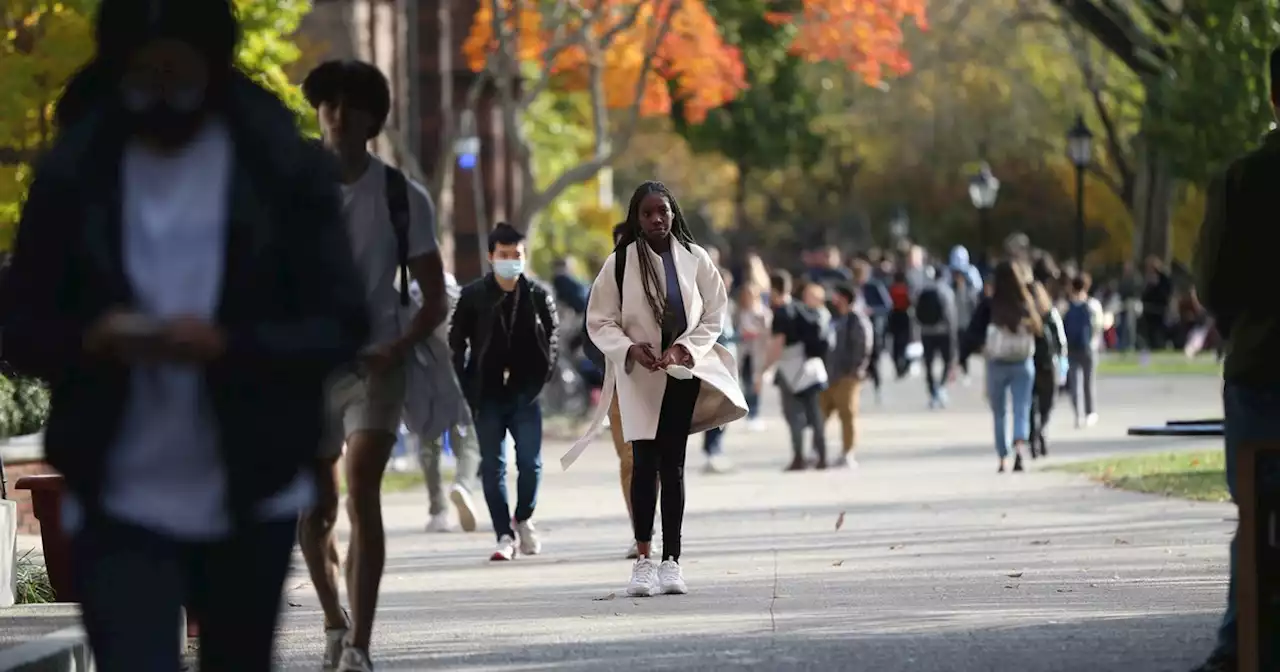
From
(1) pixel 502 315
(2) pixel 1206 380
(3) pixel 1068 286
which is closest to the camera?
(1) pixel 502 315

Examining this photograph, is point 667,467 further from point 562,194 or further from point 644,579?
point 562,194

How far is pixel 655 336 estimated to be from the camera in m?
11.7

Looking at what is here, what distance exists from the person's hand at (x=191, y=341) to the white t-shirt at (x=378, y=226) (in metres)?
2.95

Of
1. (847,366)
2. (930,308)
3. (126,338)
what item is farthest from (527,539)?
(930,308)

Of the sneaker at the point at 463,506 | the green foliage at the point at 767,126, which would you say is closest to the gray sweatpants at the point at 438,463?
the sneaker at the point at 463,506

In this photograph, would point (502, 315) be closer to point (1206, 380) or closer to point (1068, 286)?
point (1068, 286)

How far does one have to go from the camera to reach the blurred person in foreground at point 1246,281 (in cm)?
759

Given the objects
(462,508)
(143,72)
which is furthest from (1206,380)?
(143,72)

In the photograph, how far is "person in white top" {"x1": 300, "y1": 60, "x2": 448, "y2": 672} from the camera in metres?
7.66

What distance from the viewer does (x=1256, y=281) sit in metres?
7.60

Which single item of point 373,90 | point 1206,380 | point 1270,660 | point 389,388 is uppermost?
point 373,90

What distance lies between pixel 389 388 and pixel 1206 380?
30.1 meters

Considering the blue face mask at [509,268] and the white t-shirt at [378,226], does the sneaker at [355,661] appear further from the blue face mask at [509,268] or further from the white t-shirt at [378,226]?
the blue face mask at [509,268]

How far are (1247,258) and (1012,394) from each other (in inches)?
543
